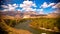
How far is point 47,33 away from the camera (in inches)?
64.1

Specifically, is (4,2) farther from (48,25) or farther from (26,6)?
→ (48,25)

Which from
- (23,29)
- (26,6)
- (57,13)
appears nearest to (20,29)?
(23,29)

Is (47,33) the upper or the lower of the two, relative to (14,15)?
lower

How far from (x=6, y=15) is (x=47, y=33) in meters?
0.54

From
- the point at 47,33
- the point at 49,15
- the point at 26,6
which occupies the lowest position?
the point at 47,33

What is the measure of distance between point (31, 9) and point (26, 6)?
7 centimetres

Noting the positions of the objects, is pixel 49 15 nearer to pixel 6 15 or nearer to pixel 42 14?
pixel 42 14

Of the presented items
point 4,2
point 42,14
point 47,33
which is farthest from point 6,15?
point 47,33

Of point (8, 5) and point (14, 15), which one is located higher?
point (8, 5)

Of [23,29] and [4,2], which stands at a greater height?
[4,2]

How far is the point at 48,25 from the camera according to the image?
5.36 feet

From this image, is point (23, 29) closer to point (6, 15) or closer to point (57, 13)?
point (6, 15)

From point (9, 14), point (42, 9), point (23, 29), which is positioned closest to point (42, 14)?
point (42, 9)

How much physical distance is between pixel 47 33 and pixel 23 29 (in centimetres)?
29
